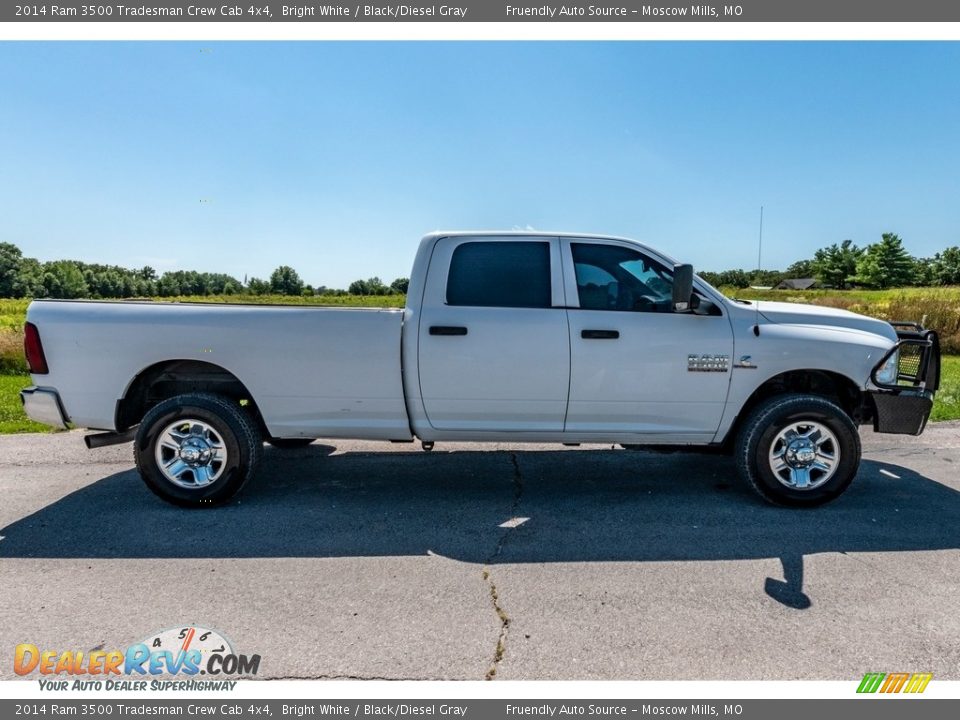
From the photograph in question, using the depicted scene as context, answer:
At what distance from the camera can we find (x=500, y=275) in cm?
427

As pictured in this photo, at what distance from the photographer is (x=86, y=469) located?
5172 mm

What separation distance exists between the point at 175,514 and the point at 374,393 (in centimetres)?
167

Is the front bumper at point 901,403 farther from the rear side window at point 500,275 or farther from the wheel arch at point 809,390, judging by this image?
the rear side window at point 500,275

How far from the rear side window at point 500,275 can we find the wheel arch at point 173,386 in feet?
5.78

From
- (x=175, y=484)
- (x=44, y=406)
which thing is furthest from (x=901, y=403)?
(x=44, y=406)

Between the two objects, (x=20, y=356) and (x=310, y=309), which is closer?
(x=310, y=309)

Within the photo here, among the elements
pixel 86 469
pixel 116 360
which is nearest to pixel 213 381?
pixel 116 360

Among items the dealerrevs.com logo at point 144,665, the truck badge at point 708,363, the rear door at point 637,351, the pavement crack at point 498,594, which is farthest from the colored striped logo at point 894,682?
the dealerrevs.com logo at point 144,665

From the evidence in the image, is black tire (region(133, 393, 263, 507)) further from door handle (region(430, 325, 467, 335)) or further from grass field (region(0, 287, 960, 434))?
door handle (region(430, 325, 467, 335))

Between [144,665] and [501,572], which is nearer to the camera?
[144,665]

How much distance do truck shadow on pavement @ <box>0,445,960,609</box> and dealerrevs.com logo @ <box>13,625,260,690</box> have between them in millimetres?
880

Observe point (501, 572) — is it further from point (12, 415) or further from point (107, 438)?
point (12, 415)

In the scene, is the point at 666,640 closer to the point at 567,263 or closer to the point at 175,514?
the point at 567,263

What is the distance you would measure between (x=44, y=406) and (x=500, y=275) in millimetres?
3448
